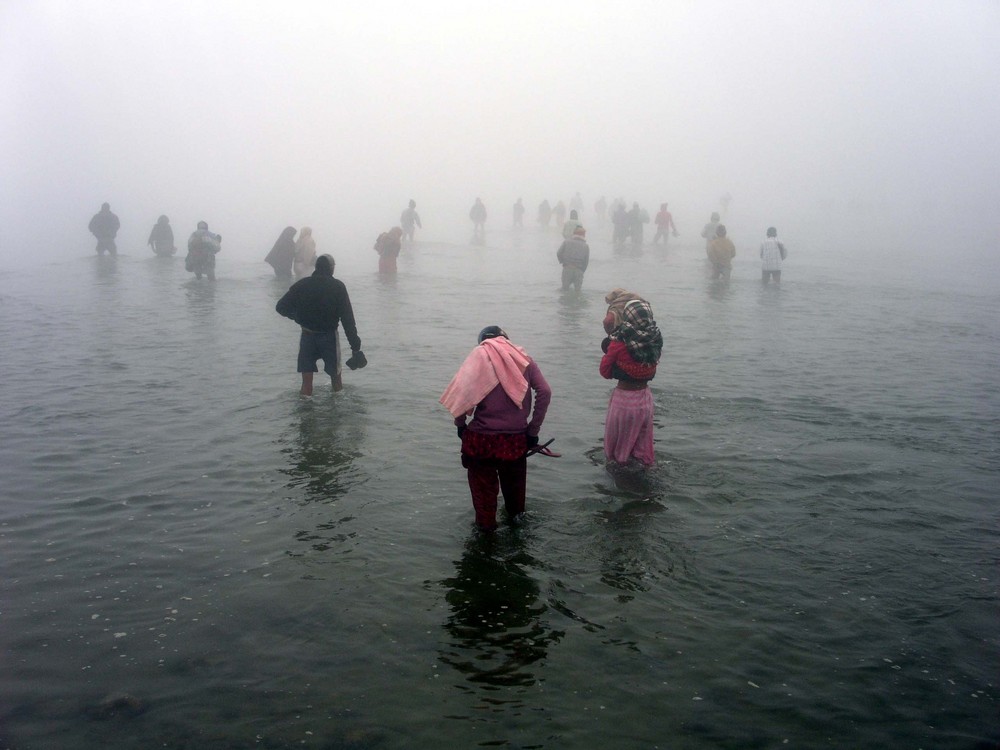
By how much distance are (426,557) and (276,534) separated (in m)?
1.18

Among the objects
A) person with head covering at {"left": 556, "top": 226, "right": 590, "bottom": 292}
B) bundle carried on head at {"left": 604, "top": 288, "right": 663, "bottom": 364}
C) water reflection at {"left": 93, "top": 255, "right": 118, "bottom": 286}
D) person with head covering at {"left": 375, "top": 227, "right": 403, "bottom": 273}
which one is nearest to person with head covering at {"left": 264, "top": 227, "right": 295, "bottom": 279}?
person with head covering at {"left": 375, "top": 227, "right": 403, "bottom": 273}

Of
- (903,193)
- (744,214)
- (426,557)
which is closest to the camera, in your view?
(426,557)

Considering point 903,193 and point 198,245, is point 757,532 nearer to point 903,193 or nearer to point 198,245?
point 198,245

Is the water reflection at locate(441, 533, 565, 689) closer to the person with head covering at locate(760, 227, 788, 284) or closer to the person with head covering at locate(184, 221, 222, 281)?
the person with head covering at locate(184, 221, 222, 281)

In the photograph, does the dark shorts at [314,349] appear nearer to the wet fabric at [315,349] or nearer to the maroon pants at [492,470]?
the wet fabric at [315,349]

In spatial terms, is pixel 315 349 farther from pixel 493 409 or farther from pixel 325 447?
pixel 493 409

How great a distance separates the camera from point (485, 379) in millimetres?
5836

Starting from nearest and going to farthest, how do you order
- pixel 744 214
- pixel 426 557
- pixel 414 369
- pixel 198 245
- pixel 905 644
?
1. pixel 905 644
2. pixel 426 557
3. pixel 414 369
4. pixel 198 245
5. pixel 744 214

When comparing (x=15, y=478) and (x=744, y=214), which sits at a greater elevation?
(x=744, y=214)

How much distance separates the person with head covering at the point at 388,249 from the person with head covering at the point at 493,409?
60.2 feet

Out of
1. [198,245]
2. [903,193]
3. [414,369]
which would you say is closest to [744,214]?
[903,193]

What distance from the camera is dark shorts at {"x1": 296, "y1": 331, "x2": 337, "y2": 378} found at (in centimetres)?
1005

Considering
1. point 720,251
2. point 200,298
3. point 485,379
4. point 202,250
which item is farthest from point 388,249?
point 485,379

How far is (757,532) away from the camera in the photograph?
255 inches
